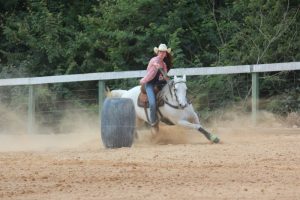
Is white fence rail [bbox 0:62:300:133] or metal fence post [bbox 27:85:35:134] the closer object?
white fence rail [bbox 0:62:300:133]

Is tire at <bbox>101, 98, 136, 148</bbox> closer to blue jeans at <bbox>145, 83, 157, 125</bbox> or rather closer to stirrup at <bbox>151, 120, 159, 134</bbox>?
blue jeans at <bbox>145, 83, 157, 125</bbox>

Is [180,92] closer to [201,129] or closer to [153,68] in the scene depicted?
[153,68]

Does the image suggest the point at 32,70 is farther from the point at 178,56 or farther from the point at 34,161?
the point at 34,161

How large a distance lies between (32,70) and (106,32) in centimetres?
312

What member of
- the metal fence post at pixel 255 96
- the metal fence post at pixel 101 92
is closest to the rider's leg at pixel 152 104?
the metal fence post at pixel 255 96

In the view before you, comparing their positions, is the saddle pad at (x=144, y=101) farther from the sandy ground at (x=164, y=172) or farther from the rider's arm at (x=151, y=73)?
the sandy ground at (x=164, y=172)

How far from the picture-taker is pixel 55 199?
10.8 meters

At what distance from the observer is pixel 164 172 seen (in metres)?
13.1

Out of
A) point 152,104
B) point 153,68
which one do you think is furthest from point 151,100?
point 153,68

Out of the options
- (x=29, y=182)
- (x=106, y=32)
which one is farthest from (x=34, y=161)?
(x=106, y=32)

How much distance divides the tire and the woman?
5.98 feet

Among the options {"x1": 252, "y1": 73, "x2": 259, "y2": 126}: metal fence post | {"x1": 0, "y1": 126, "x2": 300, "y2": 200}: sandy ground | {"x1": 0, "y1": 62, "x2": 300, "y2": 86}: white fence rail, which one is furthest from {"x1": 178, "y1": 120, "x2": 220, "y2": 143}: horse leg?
{"x1": 0, "y1": 62, "x2": 300, "y2": 86}: white fence rail

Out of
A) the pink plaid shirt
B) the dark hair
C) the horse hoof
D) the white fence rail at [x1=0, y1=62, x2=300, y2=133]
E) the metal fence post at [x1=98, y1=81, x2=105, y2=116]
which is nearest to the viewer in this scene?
the horse hoof

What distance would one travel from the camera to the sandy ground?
36.6 ft
